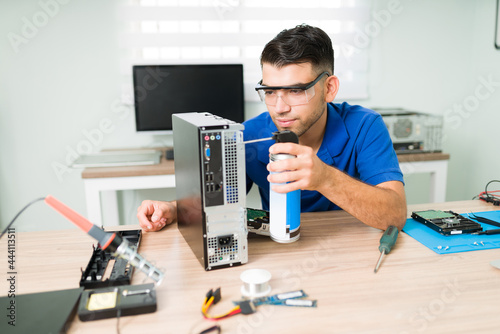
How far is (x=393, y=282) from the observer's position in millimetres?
904

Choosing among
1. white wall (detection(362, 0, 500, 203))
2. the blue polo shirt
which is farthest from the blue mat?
white wall (detection(362, 0, 500, 203))

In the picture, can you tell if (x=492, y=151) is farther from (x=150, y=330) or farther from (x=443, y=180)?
(x=150, y=330)

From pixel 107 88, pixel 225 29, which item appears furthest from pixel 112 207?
pixel 225 29

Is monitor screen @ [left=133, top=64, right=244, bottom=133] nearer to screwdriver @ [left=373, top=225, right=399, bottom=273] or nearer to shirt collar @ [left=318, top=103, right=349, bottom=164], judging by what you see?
shirt collar @ [left=318, top=103, right=349, bottom=164]

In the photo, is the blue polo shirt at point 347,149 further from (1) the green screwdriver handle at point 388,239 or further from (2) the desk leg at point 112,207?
(2) the desk leg at point 112,207

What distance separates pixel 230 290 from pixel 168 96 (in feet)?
6.14

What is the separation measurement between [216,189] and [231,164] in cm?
7

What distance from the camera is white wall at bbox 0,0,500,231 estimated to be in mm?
2584

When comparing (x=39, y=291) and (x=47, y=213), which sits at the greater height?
(x=39, y=291)

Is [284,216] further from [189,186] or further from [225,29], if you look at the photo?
[225,29]

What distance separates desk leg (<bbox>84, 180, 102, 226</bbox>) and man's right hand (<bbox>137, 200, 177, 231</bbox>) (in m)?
1.13

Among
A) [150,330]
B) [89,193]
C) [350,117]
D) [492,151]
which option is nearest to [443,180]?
[492,151]

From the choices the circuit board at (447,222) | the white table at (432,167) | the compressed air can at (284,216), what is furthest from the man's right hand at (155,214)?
the white table at (432,167)

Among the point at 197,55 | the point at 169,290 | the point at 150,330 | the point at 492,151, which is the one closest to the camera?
the point at 150,330
